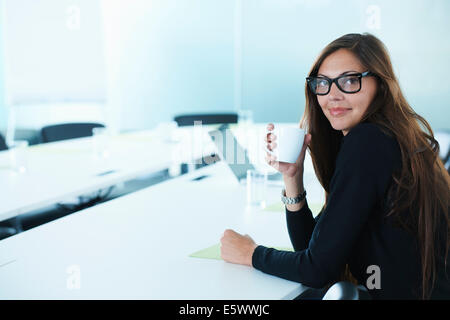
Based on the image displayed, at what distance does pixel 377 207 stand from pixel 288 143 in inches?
13.3

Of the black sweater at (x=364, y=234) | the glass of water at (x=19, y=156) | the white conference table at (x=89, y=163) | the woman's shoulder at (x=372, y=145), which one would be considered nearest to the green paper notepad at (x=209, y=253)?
the black sweater at (x=364, y=234)

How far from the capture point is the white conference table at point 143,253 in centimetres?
117

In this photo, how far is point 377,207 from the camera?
1.22 m

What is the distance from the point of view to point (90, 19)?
559 cm

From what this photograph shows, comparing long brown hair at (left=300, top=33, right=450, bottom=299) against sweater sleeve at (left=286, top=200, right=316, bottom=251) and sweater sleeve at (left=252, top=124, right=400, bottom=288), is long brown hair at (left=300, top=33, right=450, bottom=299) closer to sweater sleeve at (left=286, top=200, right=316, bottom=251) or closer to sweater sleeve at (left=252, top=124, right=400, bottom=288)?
sweater sleeve at (left=252, top=124, right=400, bottom=288)

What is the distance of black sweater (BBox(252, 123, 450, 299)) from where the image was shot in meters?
1.17

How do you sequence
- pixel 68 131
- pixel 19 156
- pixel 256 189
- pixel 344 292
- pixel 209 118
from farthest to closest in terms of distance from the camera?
pixel 209 118
pixel 68 131
pixel 19 156
pixel 256 189
pixel 344 292

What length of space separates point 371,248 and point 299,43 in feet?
16.4

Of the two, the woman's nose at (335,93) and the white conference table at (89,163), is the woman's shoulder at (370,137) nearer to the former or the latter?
the woman's nose at (335,93)

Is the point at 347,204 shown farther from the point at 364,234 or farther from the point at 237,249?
the point at 237,249

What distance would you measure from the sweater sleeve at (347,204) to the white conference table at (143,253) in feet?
0.22

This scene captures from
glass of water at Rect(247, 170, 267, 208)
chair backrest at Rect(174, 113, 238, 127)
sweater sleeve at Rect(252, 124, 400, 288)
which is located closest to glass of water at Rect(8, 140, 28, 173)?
glass of water at Rect(247, 170, 267, 208)

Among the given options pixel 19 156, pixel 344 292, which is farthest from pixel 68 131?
pixel 344 292
